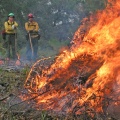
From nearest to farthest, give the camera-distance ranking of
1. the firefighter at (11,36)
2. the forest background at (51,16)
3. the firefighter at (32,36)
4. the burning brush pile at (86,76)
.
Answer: the burning brush pile at (86,76), the firefighter at (11,36), the firefighter at (32,36), the forest background at (51,16)

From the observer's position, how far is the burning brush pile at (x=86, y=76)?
6055 mm

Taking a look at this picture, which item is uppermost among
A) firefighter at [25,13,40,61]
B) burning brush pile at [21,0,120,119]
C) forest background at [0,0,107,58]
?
forest background at [0,0,107,58]

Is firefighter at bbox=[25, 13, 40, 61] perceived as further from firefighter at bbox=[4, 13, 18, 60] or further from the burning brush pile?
the burning brush pile

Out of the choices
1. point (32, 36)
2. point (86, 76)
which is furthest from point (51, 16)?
point (86, 76)

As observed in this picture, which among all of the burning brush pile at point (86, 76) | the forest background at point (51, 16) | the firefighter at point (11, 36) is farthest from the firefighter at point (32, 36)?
the forest background at point (51, 16)

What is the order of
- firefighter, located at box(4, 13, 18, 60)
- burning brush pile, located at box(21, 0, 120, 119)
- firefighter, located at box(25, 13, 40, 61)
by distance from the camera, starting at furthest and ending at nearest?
firefighter, located at box(25, 13, 40, 61) < firefighter, located at box(4, 13, 18, 60) < burning brush pile, located at box(21, 0, 120, 119)

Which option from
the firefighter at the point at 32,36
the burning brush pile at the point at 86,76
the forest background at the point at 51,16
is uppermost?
the forest background at the point at 51,16

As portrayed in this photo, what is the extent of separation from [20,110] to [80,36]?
286cm

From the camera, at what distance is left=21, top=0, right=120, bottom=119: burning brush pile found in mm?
6055

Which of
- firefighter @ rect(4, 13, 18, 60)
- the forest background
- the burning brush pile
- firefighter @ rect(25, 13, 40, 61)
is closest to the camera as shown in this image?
the burning brush pile

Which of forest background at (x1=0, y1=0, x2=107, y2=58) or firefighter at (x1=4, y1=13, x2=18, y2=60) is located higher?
forest background at (x1=0, y1=0, x2=107, y2=58)

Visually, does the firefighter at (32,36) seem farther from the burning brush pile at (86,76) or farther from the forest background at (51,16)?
the forest background at (51,16)

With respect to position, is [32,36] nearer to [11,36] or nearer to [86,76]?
[11,36]

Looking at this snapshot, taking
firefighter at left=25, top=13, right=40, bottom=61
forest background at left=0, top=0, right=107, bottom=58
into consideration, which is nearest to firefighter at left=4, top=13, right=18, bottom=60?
firefighter at left=25, top=13, right=40, bottom=61
